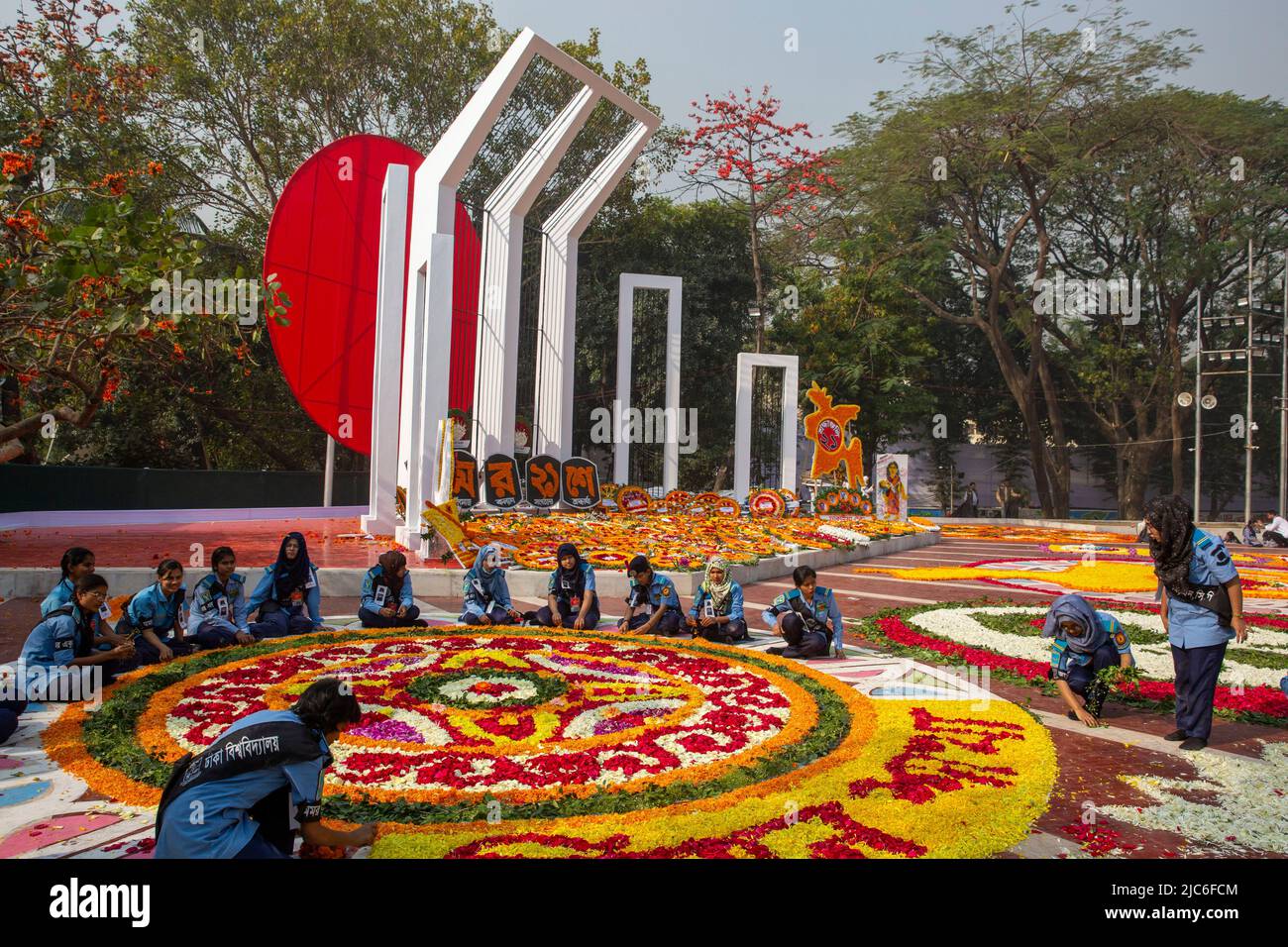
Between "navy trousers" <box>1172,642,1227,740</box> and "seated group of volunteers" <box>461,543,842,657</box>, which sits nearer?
"navy trousers" <box>1172,642,1227,740</box>

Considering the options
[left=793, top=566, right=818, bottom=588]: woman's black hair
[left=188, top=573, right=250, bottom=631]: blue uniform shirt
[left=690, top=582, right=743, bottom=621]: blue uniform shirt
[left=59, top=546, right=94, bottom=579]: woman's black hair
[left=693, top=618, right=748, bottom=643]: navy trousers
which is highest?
[left=59, top=546, right=94, bottom=579]: woman's black hair

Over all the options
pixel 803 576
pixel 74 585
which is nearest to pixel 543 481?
pixel 803 576

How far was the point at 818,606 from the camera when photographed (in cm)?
822

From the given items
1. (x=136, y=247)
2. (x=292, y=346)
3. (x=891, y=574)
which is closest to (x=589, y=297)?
(x=292, y=346)

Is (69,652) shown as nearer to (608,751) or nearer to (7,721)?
(7,721)

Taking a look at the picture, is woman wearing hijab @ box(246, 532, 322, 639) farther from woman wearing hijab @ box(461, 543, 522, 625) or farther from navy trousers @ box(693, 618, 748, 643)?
navy trousers @ box(693, 618, 748, 643)

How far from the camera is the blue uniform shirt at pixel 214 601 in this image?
754cm

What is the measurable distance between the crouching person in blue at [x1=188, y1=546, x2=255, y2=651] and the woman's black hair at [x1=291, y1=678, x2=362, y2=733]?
4.50 meters

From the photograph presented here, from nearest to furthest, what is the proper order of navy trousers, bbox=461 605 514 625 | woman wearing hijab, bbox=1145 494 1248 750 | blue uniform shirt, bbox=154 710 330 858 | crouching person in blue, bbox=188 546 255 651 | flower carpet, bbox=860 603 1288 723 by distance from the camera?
blue uniform shirt, bbox=154 710 330 858 → woman wearing hijab, bbox=1145 494 1248 750 → flower carpet, bbox=860 603 1288 723 → crouching person in blue, bbox=188 546 255 651 → navy trousers, bbox=461 605 514 625

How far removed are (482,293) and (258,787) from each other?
16840 millimetres

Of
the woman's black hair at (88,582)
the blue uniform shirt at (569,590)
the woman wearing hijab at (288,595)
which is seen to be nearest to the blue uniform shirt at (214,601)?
the woman wearing hijab at (288,595)

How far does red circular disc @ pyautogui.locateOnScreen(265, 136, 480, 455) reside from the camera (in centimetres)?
1888

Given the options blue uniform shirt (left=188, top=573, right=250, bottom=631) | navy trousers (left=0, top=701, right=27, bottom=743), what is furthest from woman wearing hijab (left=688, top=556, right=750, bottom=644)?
navy trousers (left=0, top=701, right=27, bottom=743)
